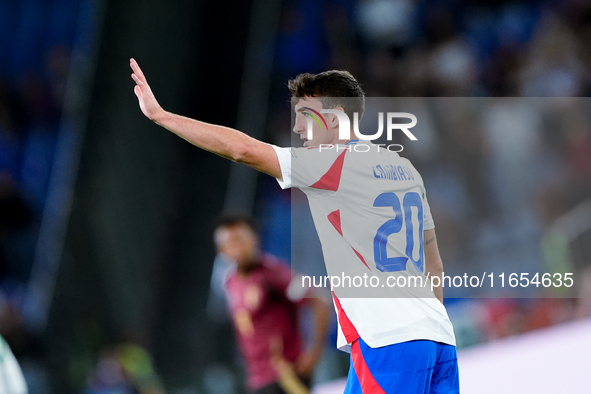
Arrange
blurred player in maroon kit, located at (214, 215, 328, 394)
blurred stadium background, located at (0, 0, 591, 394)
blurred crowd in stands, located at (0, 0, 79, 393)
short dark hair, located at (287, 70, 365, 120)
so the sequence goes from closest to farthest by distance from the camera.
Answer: short dark hair, located at (287, 70, 365, 120) → blurred player in maroon kit, located at (214, 215, 328, 394) → blurred stadium background, located at (0, 0, 591, 394) → blurred crowd in stands, located at (0, 0, 79, 393)

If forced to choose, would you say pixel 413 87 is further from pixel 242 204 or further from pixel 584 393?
pixel 584 393

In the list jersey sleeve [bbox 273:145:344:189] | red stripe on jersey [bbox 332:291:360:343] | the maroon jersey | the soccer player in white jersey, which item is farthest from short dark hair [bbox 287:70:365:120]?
the maroon jersey

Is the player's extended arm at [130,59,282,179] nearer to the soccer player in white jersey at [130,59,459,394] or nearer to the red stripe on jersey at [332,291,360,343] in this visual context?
the soccer player in white jersey at [130,59,459,394]

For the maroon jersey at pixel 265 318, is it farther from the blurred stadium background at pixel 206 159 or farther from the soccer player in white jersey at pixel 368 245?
the soccer player in white jersey at pixel 368 245

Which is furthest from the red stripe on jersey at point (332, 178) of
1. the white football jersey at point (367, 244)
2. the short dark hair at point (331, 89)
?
the short dark hair at point (331, 89)

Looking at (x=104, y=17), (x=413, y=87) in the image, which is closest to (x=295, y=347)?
(x=413, y=87)

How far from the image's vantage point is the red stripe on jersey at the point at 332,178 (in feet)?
7.48

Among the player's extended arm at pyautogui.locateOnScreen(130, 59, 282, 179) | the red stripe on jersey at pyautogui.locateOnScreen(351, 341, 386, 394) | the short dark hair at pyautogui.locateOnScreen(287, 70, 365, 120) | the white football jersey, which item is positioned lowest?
the red stripe on jersey at pyautogui.locateOnScreen(351, 341, 386, 394)

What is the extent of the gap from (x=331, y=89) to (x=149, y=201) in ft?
17.1

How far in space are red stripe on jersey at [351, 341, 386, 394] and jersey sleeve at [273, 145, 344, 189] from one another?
614mm

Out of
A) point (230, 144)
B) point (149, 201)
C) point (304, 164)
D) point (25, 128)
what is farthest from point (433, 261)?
point (25, 128)

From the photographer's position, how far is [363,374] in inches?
90.5

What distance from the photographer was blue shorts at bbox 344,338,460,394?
7.36 feet

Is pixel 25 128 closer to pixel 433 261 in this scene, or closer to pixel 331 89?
pixel 331 89
